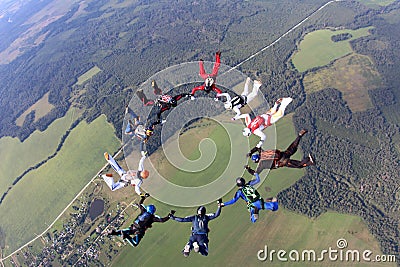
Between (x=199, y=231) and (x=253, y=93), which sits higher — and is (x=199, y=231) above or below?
below

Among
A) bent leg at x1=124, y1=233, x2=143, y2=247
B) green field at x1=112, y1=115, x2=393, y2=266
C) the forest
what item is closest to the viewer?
bent leg at x1=124, y1=233, x2=143, y2=247

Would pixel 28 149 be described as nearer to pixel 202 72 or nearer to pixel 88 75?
pixel 88 75

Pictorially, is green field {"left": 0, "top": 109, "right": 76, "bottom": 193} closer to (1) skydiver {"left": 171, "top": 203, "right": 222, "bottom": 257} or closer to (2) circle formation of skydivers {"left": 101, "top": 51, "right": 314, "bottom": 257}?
(2) circle formation of skydivers {"left": 101, "top": 51, "right": 314, "bottom": 257}

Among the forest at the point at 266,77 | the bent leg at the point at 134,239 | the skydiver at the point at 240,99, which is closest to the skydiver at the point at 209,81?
the skydiver at the point at 240,99

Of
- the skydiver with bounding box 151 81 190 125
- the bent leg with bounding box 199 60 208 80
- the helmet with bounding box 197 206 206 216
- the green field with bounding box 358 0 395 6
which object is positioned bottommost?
the green field with bounding box 358 0 395 6

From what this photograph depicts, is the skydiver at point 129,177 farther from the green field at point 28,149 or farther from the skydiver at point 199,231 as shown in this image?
the green field at point 28,149

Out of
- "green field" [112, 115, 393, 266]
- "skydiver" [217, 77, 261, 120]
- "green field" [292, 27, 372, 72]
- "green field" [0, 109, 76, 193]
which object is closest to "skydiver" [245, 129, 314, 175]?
"skydiver" [217, 77, 261, 120]

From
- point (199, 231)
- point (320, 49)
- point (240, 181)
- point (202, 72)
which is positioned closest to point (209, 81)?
point (202, 72)
